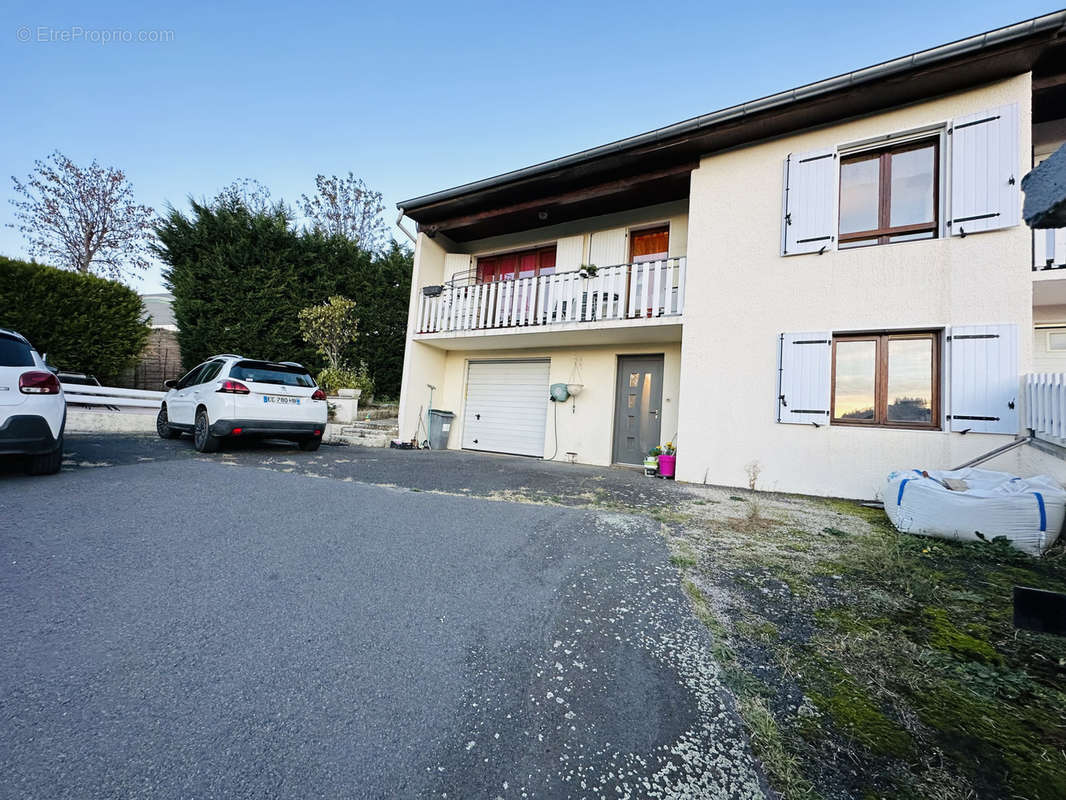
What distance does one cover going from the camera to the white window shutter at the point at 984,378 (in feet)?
16.3

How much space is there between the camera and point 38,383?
408 cm

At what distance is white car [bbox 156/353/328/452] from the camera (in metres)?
6.31

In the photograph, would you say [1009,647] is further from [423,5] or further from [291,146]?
[291,146]

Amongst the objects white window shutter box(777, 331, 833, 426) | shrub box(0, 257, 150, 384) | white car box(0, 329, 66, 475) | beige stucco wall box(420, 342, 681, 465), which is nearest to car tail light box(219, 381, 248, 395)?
white car box(0, 329, 66, 475)

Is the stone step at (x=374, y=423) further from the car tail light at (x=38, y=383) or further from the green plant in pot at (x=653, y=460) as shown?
the green plant in pot at (x=653, y=460)

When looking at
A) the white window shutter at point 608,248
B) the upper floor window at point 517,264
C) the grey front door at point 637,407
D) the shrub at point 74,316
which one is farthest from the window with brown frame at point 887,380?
the shrub at point 74,316

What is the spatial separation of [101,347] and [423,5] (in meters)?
11.1

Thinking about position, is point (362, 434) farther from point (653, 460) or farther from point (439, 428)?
point (653, 460)

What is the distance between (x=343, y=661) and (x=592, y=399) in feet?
24.9

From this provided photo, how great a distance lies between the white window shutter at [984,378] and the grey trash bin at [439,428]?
9.07 meters

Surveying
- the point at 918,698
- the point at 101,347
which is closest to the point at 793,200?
the point at 918,698

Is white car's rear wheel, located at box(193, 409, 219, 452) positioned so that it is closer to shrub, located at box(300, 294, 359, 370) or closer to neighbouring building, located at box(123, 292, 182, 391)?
shrub, located at box(300, 294, 359, 370)

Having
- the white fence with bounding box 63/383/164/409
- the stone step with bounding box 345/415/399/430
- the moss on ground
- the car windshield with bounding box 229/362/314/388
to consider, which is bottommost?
the moss on ground

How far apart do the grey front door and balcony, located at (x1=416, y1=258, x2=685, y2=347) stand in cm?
65
